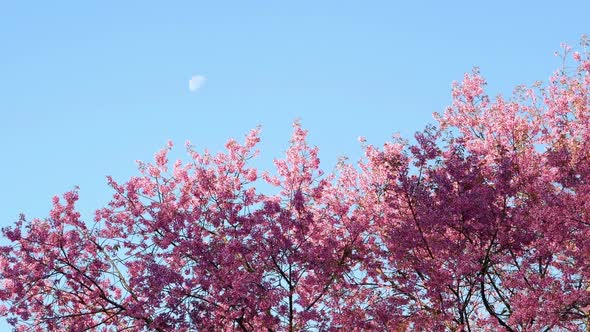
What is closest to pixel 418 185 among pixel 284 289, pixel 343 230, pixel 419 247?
pixel 419 247

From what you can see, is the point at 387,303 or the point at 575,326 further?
the point at 387,303

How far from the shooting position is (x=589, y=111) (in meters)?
16.5

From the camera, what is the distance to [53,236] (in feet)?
44.2

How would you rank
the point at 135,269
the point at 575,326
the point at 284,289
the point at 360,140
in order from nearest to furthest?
the point at 575,326, the point at 284,289, the point at 135,269, the point at 360,140

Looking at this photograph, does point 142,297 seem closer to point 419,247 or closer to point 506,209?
point 419,247

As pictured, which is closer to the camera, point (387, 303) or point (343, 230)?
point (387, 303)

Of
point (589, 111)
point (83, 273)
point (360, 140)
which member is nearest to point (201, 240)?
point (83, 273)

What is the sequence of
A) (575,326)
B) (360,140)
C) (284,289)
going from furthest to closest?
(360,140) < (284,289) < (575,326)

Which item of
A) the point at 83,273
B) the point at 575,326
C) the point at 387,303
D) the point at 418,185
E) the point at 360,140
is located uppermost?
the point at 360,140

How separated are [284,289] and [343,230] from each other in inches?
89.6

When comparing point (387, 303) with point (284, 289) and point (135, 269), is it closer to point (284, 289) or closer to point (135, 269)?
point (284, 289)

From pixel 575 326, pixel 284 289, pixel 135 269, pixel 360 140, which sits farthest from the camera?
pixel 360 140

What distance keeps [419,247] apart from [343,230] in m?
1.84

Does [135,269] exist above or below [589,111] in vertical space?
below
